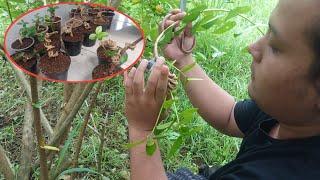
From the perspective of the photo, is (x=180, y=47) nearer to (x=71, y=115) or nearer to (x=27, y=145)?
(x=71, y=115)

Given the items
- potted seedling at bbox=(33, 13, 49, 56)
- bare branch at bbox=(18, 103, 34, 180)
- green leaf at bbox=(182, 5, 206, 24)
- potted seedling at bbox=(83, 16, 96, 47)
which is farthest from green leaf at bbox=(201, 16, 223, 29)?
bare branch at bbox=(18, 103, 34, 180)

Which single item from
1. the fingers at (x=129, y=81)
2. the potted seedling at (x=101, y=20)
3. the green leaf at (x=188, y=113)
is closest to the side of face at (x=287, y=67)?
the green leaf at (x=188, y=113)

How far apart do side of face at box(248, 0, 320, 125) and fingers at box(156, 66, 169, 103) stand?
0.59 feet

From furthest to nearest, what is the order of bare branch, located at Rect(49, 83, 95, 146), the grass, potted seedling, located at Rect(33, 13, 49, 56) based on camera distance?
the grass → bare branch, located at Rect(49, 83, 95, 146) → potted seedling, located at Rect(33, 13, 49, 56)

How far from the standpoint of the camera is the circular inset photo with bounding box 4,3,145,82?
0.99m

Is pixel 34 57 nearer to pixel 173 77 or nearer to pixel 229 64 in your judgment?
pixel 173 77

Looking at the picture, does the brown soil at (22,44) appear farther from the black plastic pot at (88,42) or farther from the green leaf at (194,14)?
the green leaf at (194,14)

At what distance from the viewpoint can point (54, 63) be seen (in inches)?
39.5

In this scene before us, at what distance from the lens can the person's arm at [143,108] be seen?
0.93 meters

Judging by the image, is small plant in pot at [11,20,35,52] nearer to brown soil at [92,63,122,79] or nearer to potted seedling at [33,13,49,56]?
potted seedling at [33,13,49,56]

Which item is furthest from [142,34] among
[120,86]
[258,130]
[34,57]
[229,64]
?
[229,64]

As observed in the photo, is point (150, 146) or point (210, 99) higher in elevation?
point (150, 146)

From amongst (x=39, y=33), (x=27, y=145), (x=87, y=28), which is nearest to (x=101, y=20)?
(x=87, y=28)

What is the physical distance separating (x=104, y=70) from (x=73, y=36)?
0.36ft
